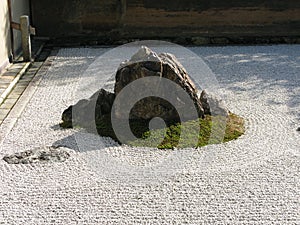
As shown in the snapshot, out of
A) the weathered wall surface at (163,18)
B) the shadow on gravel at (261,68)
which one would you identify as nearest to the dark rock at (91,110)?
the shadow on gravel at (261,68)

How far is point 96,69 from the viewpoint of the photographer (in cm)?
784

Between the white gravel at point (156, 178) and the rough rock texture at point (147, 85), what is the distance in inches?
20.1

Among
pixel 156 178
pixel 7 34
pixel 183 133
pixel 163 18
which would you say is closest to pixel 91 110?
pixel 183 133

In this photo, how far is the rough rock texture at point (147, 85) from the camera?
4.93m

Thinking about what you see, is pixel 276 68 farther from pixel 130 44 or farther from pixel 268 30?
pixel 130 44

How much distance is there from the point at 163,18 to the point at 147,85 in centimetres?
515

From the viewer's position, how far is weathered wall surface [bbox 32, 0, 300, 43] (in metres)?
9.70

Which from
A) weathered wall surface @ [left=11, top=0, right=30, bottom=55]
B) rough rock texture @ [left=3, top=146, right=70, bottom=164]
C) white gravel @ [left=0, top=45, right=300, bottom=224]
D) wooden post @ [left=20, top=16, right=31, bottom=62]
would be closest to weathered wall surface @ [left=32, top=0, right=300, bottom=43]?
weathered wall surface @ [left=11, top=0, right=30, bottom=55]

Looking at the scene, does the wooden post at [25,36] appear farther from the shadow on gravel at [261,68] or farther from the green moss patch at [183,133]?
the green moss patch at [183,133]

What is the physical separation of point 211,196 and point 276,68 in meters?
4.63

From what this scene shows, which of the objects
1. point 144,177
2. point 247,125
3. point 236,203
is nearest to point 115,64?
point 247,125

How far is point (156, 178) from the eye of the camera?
411cm

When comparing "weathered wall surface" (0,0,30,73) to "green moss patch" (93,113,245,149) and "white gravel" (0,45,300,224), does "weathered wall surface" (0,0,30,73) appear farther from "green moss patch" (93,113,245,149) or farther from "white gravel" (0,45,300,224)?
"green moss patch" (93,113,245,149)

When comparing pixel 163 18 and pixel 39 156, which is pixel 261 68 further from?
pixel 39 156
